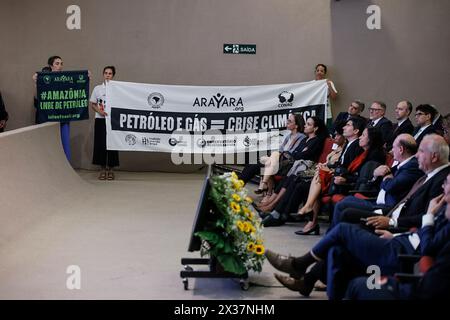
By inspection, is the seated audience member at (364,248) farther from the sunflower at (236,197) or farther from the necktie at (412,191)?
the sunflower at (236,197)

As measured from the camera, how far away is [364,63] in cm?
1130

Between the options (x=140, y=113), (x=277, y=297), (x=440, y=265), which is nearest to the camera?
(x=440, y=265)

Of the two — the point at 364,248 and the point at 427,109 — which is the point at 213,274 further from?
the point at 427,109

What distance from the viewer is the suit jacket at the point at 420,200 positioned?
5.18 meters

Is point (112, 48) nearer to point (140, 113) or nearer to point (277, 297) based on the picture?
point (140, 113)

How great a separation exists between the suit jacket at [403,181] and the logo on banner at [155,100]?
4.93m

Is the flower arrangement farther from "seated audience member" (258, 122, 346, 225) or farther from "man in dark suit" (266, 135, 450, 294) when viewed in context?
"seated audience member" (258, 122, 346, 225)

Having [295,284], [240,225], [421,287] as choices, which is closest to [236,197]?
[240,225]

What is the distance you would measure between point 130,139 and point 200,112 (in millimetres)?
1030

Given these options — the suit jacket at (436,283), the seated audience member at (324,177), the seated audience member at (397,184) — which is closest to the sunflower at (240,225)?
the seated audience member at (397,184)

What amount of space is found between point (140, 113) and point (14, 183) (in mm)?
3266
